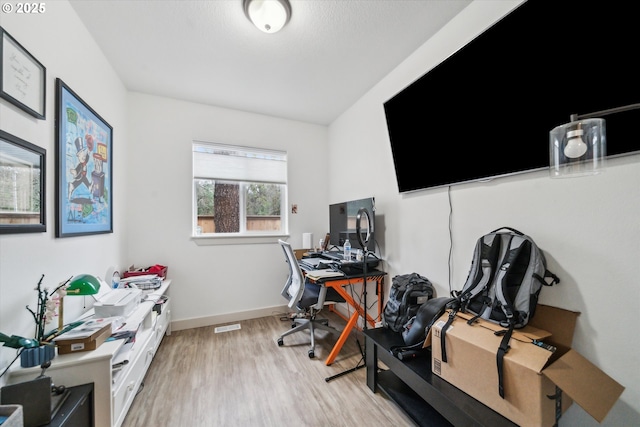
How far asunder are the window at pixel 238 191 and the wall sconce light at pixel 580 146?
114 inches

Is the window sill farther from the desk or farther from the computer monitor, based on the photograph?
the desk

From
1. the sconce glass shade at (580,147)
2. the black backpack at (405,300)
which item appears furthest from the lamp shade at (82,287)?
the sconce glass shade at (580,147)

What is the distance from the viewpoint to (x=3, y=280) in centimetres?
106

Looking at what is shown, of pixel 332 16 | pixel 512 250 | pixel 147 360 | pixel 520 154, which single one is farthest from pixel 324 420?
pixel 332 16

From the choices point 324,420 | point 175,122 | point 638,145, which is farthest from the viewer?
point 175,122

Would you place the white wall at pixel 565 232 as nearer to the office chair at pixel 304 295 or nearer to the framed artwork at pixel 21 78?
the office chair at pixel 304 295

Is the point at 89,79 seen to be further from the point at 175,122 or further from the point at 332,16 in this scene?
the point at 332,16

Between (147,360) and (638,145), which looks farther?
(147,360)

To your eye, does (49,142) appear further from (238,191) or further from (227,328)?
(227,328)

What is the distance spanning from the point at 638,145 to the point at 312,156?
3006 millimetres

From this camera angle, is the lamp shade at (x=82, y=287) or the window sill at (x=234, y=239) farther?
the window sill at (x=234, y=239)

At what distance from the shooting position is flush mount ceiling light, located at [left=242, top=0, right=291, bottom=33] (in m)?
1.56

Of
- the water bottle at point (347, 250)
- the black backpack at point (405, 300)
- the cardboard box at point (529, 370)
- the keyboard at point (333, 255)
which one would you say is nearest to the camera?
the cardboard box at point (529, 370)

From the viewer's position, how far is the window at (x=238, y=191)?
2.99m
